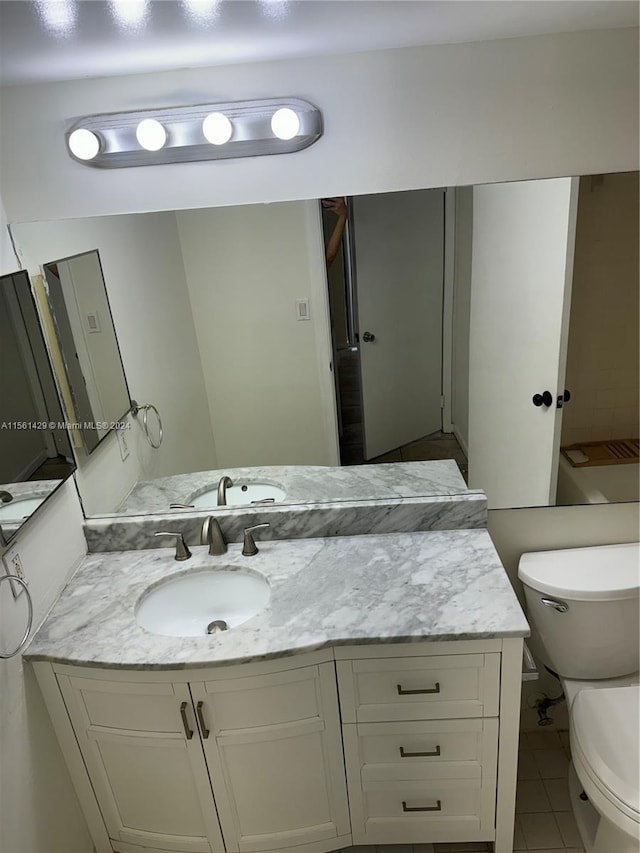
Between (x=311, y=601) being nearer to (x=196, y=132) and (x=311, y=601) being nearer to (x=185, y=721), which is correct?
(x=185, y=721)

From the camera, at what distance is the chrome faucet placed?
176 cm

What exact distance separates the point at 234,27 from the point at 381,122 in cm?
42

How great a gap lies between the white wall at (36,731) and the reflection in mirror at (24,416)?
74 millimetres

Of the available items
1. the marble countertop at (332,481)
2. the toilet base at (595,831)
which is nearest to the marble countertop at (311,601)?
the marble countertop at (332,481)

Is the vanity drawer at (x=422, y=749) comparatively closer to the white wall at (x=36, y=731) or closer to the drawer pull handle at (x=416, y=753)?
the drawer pull handle at (x=416, y=753)

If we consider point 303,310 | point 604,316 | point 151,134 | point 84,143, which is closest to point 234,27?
point 151,134

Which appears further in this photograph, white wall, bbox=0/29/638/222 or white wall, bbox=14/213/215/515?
white wall, bbox=14/213/215/515

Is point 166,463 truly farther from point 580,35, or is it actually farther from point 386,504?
point 580,35

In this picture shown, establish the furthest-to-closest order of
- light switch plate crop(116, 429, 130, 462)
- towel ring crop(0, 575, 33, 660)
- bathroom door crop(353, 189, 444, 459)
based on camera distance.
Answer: light switch plate crop(116, 429, 130, 462) → bathroom door crop(353, 189, 444, 459) → towel ring crop(0, 575, 33, 660)

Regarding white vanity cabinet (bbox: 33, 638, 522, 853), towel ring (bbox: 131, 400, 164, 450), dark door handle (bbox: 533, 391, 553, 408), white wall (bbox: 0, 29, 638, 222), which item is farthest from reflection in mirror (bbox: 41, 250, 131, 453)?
dark door handle (bbox: 533, 391, 553, 408)

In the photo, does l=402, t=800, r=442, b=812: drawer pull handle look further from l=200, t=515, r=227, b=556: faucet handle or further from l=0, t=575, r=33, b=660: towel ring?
l=0, t=575, r=33, b=660: towel ring

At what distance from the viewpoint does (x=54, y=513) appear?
159 centimetres

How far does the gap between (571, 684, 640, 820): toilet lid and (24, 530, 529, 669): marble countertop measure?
448 millimetres

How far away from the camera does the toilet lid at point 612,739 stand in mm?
1381
